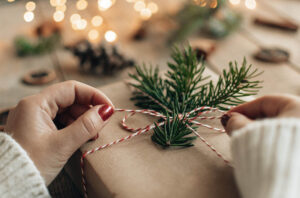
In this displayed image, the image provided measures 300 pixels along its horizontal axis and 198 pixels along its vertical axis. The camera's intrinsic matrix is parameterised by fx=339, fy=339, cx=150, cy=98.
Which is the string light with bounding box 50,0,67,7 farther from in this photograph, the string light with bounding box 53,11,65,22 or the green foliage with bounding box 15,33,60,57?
the green foliage with bounding box 15,33,60,57

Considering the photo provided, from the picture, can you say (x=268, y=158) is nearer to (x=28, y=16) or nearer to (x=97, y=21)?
(x=97, y=21)

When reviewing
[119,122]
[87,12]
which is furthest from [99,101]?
[87,12]

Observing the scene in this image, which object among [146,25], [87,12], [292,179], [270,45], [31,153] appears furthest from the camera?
[87,12]

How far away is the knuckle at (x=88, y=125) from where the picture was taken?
1.96ft

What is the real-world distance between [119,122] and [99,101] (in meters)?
0.07

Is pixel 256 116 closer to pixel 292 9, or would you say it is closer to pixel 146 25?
pixel 146 25

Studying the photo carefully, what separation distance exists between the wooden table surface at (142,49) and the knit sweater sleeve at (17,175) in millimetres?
505

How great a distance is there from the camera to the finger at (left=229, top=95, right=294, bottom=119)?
55 cm

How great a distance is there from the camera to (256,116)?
0.59 meters

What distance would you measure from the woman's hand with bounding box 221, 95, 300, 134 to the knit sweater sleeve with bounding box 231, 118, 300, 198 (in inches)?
2.2

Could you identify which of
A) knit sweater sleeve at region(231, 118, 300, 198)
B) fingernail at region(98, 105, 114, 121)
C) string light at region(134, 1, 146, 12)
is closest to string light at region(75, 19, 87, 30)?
string light at region(134, 1, 146, 12)

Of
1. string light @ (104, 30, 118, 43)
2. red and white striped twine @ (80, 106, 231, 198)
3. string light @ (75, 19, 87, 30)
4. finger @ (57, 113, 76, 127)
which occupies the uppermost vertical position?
string light @ (75, 19, 87, 30)

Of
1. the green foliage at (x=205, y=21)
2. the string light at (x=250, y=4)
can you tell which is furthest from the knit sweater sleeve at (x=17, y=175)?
the string light at (x=250, y=4)

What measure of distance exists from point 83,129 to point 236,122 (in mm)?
263
